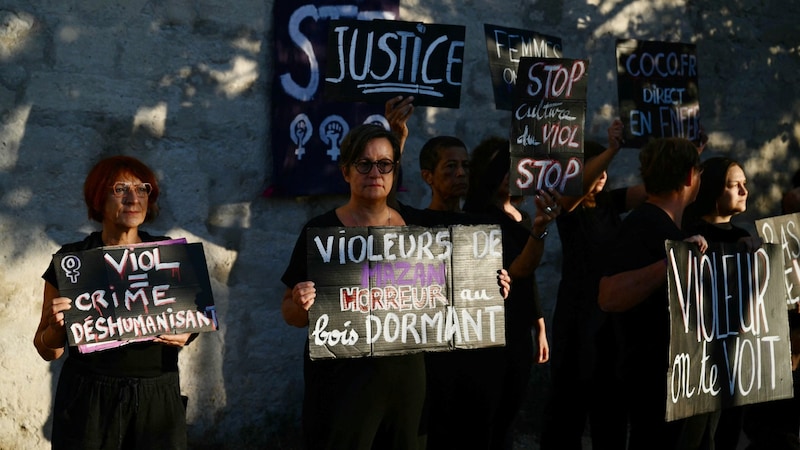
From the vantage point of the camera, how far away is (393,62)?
4828mm

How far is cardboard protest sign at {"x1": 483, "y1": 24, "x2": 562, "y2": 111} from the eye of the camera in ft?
17.5

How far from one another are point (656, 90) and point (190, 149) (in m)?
2.63

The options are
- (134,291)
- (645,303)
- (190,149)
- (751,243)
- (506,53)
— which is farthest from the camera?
(190,149)

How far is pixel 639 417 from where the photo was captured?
165 inches

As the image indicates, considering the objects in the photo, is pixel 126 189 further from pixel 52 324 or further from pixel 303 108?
pixel 303 108

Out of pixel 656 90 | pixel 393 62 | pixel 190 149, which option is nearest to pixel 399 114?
pixel 393 62

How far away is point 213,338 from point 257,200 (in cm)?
79

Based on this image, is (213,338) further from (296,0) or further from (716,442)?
(716,442)

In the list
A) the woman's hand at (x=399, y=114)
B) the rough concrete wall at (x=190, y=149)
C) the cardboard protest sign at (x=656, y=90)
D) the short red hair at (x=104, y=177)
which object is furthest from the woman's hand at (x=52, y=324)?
the cardboard protest sign at (x=656, y=90)

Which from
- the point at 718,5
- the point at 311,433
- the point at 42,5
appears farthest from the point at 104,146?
the point at 718,5

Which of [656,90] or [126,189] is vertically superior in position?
[656,90]

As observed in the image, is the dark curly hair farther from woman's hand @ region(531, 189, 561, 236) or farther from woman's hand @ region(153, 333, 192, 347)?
woman's hand @ region(153, 333, 192, 347)

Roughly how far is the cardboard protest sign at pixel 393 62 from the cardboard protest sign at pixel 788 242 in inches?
59.4

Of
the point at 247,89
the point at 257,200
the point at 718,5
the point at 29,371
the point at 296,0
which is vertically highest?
the point at 718,5
